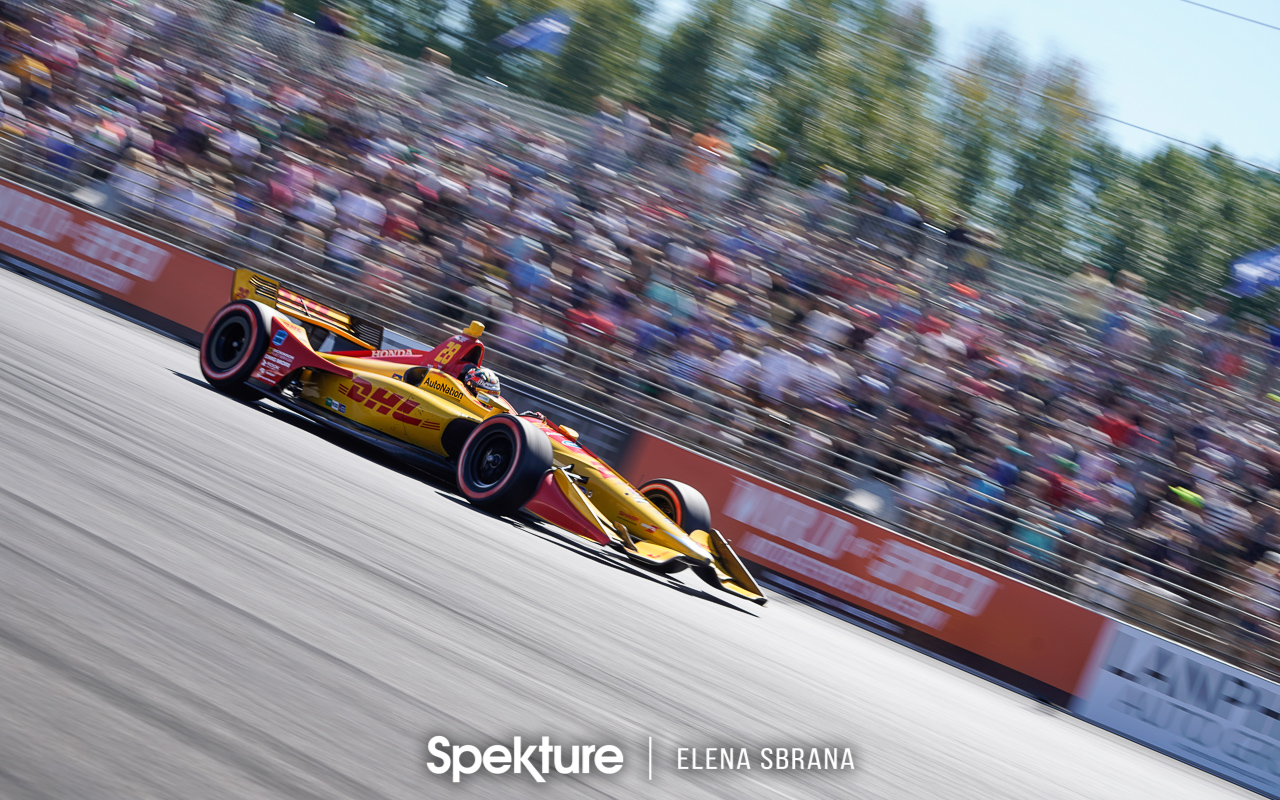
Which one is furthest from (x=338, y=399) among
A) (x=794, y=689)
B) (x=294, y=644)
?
(x=294, y=644)

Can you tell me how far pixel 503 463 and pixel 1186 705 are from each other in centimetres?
570

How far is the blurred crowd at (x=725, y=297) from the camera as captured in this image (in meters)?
11.0

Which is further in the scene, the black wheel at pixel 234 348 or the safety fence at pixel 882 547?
the black wheel at pixel 234 348

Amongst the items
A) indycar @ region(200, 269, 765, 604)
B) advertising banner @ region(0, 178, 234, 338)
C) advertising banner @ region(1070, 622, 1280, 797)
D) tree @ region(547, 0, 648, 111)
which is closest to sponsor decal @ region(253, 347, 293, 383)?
indycar @ region(200, 269, 765, 604)

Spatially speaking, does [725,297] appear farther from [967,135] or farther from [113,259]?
[967,135]

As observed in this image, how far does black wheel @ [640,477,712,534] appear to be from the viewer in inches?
349

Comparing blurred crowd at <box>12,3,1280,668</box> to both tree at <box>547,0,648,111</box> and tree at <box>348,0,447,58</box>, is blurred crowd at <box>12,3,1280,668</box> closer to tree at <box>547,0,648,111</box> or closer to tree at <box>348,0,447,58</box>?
tree at <box>547,0,648,111</box>

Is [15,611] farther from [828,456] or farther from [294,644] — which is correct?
[828,456]

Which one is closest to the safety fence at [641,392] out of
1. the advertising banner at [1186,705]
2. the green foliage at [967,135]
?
the advertising banner at [1186,705]

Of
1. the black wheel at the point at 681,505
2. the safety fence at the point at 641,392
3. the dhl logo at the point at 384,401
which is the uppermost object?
the safety fence at the point at 641,392

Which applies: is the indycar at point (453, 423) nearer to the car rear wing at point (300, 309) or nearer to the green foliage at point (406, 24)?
the car rear wing at point (300, 309)

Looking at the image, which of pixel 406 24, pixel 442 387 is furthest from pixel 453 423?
pixel 406 24

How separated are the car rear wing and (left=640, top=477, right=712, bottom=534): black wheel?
293 cm

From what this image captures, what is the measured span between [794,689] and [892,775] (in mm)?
1172
